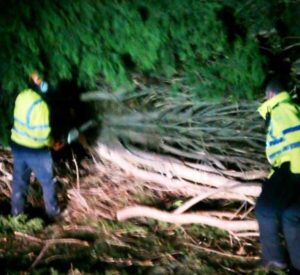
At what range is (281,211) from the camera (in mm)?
4648

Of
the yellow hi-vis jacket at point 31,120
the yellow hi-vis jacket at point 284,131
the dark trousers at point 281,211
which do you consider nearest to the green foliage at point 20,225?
the yellow hi-vis jacket at point 31,120

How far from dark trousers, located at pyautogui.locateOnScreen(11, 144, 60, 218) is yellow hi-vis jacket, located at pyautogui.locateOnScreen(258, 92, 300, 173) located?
226 cm

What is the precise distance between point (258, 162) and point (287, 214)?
167 centimetres

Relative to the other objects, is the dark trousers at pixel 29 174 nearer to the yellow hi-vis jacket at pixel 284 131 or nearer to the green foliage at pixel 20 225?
the green foliage at pixel 20 225

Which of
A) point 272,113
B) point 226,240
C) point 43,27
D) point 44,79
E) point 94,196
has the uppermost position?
point 43,27

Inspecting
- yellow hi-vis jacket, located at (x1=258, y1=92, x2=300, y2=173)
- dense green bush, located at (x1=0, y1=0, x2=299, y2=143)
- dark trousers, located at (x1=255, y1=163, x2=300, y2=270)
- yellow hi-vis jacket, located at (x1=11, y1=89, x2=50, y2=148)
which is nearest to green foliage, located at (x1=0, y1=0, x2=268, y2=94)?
dense green bush, located at (x1=0, y1=0, x2=299, y2=143)

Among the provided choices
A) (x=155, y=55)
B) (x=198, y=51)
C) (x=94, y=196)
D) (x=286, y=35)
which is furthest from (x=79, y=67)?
(x=286, y=35)

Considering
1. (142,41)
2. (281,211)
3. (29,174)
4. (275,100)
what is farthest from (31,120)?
(281,211)

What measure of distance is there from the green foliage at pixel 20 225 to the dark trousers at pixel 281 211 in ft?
7.45

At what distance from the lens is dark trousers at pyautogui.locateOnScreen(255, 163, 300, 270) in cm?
463

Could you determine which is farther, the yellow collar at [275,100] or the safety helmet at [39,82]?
the safety helmet at [39,82]

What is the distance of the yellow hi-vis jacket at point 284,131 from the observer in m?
4.61

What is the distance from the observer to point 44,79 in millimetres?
5223

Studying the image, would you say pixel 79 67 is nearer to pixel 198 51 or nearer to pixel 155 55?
pixel 155 55
